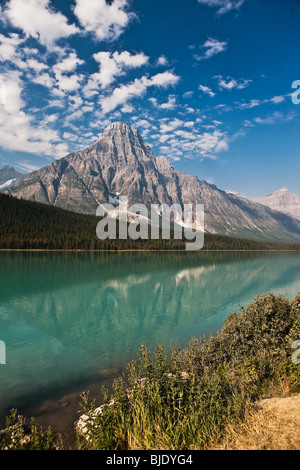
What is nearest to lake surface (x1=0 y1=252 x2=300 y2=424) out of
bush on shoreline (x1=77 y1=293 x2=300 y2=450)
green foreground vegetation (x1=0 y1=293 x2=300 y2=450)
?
green foreground vegetation (x1=0 y1=293 x2=300 y2=450)

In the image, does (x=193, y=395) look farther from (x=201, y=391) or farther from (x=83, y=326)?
(x=83, y=326)

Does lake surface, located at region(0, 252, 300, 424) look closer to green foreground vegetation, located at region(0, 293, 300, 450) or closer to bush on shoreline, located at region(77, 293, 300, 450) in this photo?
green foreground vegetation, located at region(0, 293, 300, 450)

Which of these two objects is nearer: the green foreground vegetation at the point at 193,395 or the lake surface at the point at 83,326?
the green foreground vegetation at the point at 193,395

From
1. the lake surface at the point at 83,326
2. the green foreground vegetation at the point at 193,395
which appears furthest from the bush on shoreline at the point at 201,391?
the lake surface at the point at 83,326

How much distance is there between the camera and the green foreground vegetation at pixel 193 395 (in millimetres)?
7430

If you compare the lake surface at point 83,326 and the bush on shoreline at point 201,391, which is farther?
the lake surface at point 83,326

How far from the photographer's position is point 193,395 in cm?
945

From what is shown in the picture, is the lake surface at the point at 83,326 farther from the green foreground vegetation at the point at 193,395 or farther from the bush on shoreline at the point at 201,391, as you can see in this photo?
the bush on shoreline at the point at 201,391

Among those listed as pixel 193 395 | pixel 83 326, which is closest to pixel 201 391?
pixel 193 395

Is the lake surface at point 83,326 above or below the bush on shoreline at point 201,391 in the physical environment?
below

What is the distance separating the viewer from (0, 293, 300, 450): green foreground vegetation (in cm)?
743

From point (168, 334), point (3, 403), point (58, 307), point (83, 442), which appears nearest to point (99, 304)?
point (58, 307)

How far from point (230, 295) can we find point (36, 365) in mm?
45050

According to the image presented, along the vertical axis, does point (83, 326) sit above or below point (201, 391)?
below
